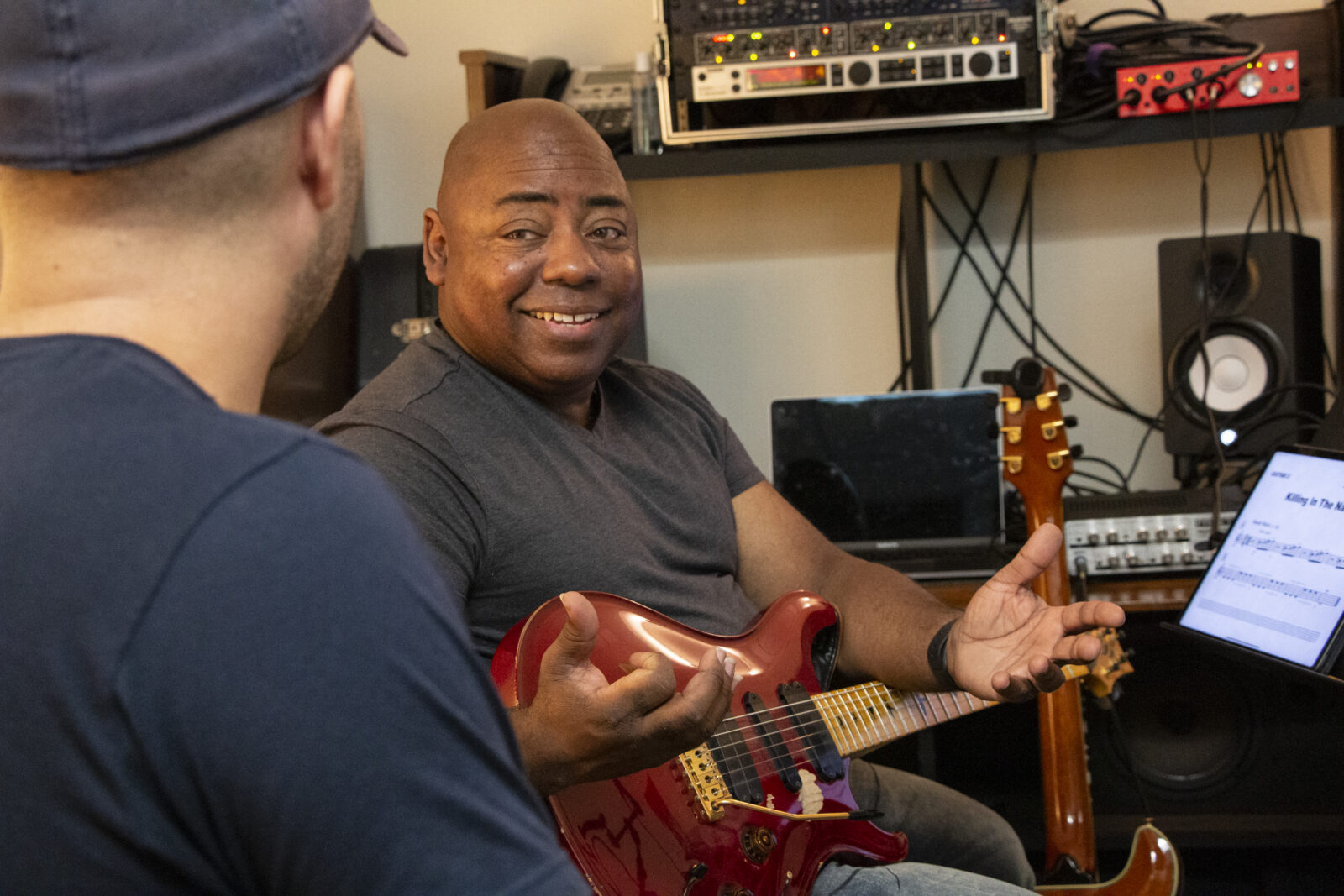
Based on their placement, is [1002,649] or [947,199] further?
[947,199]

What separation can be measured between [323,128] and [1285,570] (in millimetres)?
1265

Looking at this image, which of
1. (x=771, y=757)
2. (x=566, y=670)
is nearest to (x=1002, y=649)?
(x=771, y=757)

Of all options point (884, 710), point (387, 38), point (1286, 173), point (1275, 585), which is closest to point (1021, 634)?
point (884, 710)

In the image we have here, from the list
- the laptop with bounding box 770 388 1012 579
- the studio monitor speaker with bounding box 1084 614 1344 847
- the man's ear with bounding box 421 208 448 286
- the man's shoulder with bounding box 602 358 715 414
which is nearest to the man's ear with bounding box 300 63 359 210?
the man's ear with bounding box 421 208 448 286

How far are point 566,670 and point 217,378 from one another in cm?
46

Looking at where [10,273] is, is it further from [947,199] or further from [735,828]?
[947,199]

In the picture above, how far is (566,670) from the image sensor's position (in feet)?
3.29

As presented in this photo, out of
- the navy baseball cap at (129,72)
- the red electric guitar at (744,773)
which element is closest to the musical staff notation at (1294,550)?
the red electric guitar at (744,773)

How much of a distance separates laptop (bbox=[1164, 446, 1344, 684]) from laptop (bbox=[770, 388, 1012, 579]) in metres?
0.58

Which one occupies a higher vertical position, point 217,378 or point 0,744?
point 217,378

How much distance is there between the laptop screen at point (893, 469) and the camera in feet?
7.05

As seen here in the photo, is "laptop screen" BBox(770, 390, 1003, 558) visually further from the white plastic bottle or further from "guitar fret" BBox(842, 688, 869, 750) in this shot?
"guitar fret" BBox(842, 688, 869, 750)

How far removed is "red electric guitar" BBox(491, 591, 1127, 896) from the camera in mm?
1148

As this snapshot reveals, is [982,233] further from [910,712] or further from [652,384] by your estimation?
[910,712]
